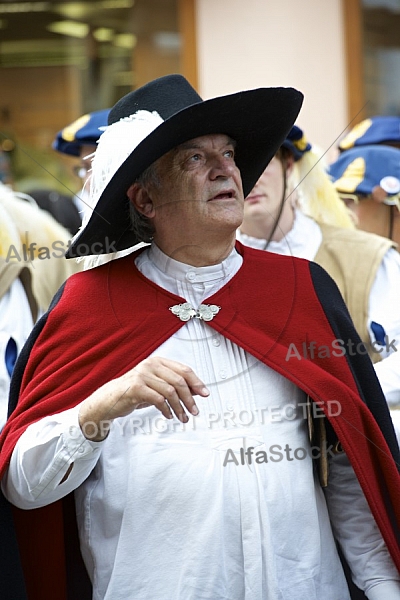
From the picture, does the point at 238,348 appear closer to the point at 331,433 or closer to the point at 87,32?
the point at 331,433

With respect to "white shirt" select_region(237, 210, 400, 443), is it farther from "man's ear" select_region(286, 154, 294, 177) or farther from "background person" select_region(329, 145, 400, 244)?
"background person" select_region(329, 145, 400, 244)

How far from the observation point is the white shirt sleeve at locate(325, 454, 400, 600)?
2.51m

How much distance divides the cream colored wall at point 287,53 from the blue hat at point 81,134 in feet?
7.15

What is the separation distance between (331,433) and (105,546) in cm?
61

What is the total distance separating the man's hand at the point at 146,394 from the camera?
6.91ft

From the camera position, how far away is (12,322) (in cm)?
355

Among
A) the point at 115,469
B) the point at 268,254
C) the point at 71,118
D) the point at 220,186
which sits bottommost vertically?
the point at 71,118

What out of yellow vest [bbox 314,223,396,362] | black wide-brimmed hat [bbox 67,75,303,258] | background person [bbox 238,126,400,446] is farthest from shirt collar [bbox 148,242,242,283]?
yellow vest [bbox 314,223,396,362]

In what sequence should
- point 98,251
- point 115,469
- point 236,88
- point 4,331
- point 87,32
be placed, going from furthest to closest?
point 87,32 < point 236,88 < point 4,331 < point 98,251 < point 115,469

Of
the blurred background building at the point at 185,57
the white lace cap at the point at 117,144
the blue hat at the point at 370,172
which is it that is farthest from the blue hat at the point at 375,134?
the white lace cap at the point at 117,144

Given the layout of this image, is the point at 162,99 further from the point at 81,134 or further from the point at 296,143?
the point at 81,134

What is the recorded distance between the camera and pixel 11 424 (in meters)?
2.46

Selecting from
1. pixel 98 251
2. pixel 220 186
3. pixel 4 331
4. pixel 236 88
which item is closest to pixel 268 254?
pixel 220 186

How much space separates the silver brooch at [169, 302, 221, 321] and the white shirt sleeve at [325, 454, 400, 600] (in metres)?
0.48
